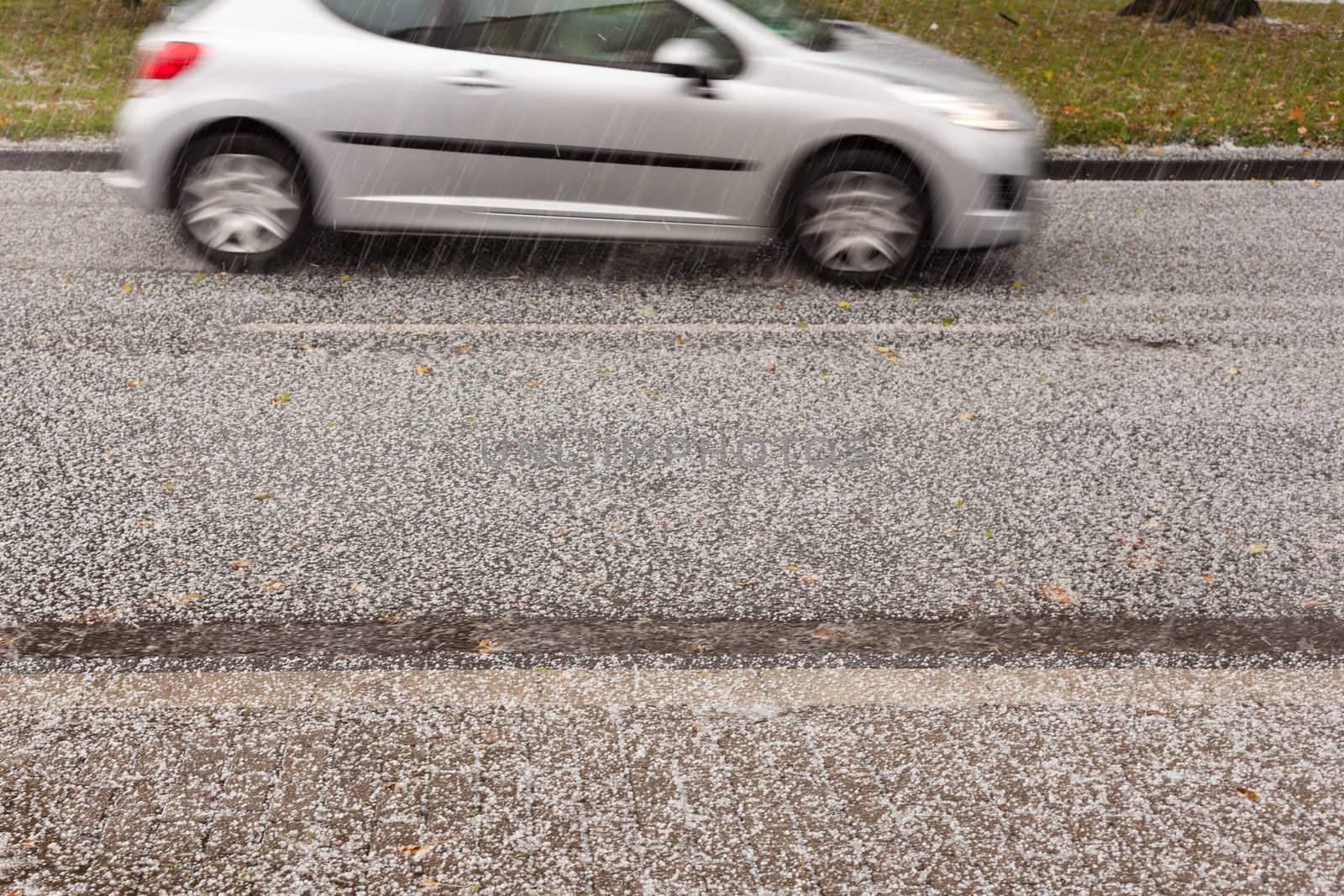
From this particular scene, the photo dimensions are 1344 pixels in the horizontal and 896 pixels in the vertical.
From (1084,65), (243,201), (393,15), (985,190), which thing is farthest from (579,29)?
(1084,65)

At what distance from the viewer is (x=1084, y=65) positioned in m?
13.4

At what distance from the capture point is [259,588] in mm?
3828

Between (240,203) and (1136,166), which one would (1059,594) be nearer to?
(240,203)

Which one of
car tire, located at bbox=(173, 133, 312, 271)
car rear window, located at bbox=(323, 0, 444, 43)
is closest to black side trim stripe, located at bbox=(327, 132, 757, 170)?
car tire, located at bbox=(173, 133, 312, 271)

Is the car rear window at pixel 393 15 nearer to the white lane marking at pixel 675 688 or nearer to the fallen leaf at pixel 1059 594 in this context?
the white lane marking at pixel 675 688

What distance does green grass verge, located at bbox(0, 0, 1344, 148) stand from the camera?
10.5 metres

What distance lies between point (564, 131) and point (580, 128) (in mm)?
87

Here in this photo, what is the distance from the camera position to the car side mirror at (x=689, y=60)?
652 centimetres

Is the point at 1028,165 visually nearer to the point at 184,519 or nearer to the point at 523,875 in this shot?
the point at 184,519

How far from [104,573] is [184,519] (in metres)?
0.39

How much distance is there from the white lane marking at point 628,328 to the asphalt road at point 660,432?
0.02m

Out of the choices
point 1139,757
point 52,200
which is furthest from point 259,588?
point 52,200

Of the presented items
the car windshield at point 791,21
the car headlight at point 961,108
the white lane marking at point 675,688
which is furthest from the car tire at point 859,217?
the white lane marking at point 675,688

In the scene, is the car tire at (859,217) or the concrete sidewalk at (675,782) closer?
the concrete sidewalk at (675,782)
